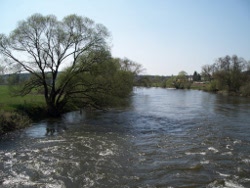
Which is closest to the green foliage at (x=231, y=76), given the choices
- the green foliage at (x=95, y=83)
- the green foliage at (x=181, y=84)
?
the green foliage at (x=181, y=84)

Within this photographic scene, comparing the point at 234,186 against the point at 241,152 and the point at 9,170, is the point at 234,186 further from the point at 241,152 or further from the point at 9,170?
the point at 9,170

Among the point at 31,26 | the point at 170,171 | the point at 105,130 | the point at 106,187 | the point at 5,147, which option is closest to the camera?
the point at 106,187

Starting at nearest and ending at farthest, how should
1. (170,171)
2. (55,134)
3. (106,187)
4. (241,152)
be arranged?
(106,187) → (170,171) → (241,152) → (55,134)

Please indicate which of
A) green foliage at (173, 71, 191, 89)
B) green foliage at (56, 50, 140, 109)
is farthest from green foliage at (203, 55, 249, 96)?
green foliage at (56, 50, 140, 109)

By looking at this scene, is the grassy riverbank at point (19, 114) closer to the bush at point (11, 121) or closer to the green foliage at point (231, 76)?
the bush at point (11, 121)

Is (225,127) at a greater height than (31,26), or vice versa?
(31,26)

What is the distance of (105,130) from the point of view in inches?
877

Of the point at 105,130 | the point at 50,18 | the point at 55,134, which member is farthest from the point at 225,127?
the point at 50,18

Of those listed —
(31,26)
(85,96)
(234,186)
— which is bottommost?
(234,186)

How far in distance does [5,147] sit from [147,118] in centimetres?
1555

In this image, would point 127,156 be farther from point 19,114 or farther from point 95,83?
point 95,83

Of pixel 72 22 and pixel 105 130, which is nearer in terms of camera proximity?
pixel 105 130

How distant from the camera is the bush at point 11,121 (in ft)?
67.7

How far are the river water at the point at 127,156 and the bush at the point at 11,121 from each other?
850 mm
